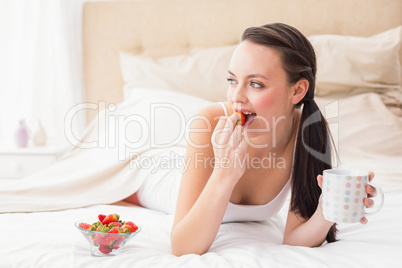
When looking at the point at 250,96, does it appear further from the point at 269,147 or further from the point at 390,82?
the point at 390,82

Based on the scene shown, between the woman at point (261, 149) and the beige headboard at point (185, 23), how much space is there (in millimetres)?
1655

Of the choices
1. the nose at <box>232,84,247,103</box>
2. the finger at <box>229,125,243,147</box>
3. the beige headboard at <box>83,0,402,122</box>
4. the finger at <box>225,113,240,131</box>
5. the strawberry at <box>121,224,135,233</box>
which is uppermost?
the beige headboard at <box>83,0,402,122</box>

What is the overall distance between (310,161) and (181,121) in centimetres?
109

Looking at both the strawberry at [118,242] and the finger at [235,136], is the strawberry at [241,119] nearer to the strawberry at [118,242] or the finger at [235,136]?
the finger at [235,136]

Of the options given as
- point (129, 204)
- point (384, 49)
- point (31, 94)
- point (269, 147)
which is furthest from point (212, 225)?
point (31, 94)

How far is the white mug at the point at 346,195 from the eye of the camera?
1032mm

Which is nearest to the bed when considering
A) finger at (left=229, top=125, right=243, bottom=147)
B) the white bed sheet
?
the white bed sheet

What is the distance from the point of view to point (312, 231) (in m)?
1.30

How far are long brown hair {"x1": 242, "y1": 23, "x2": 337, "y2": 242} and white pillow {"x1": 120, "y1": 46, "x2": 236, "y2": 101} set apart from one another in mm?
1409

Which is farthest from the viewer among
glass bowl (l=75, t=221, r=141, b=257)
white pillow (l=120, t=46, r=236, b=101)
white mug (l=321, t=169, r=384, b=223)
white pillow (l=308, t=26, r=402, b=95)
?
white pillow (l=120, t=46, r=236, b=101)

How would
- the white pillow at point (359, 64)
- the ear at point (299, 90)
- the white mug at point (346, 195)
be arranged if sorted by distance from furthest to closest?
1. the white pillow at point (359, 64)
2. the ear at point (299, 90)
3. the white mug at point (346, 195)

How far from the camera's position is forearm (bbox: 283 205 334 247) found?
1.28 m
